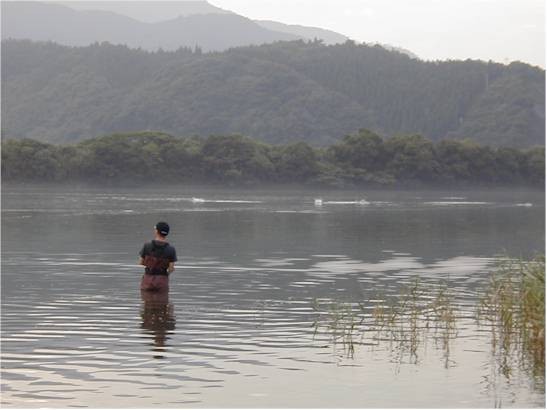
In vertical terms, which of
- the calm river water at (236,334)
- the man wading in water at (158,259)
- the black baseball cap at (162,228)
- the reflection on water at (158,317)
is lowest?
the calm river water at (236,334)

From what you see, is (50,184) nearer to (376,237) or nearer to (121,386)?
(376,237)

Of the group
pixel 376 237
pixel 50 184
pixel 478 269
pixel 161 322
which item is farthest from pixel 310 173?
pixel 161 322

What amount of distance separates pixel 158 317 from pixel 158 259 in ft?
5.50

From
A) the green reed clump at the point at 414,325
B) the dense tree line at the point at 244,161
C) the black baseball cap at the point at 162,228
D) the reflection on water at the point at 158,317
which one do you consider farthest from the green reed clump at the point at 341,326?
the dense tree line at the point at 244,161

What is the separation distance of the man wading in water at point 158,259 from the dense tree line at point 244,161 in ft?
506

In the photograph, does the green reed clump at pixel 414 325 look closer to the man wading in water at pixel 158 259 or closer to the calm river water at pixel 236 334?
the calm river water at pixel 236 334

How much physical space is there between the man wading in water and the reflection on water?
0.63 feet

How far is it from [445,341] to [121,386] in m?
5.99

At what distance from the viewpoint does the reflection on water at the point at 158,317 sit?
18.3 m

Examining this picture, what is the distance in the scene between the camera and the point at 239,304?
24.0m

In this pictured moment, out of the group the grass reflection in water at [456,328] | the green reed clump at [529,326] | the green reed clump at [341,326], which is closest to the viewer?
the green reed clump at [529,326]

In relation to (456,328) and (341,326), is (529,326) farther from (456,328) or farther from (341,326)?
(341,326)

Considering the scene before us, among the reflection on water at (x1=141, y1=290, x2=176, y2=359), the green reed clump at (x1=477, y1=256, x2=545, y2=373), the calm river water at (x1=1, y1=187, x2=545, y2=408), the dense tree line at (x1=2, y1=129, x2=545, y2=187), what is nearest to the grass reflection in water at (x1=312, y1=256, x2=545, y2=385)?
the green reed clump at (x1=477, y1=256, x2=545, y2=373)

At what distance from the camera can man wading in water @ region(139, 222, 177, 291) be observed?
22.0 metres
